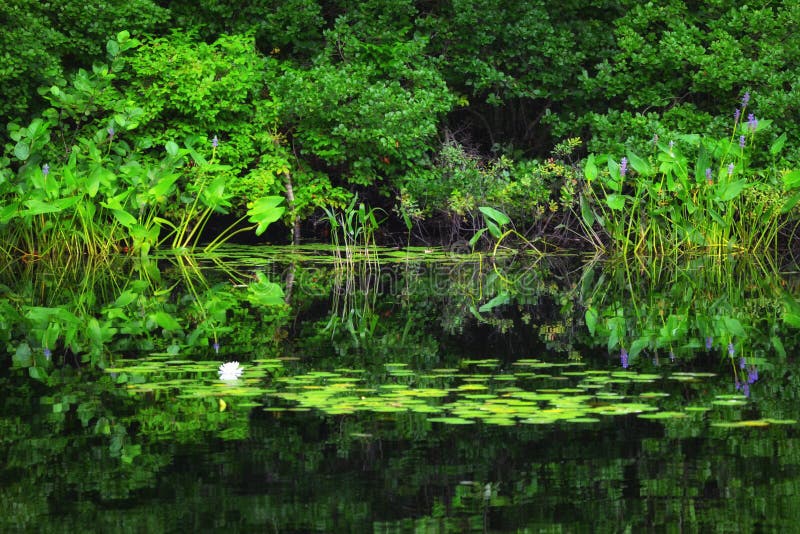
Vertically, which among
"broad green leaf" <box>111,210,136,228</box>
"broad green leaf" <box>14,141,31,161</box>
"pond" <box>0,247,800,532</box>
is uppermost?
"broad green leaf" <box>14,141,31,161</box>

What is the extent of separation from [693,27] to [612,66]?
1191 mm

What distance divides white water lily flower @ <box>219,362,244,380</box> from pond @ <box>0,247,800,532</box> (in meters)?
0.02

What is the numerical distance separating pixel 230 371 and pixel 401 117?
7.96 m

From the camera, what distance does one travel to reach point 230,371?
5.46 m

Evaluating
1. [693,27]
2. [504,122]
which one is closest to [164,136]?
[504,122]

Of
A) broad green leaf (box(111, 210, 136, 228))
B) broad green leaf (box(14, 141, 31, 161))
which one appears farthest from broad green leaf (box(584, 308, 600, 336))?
broad green leaf (box(14, 141, 31, 161))

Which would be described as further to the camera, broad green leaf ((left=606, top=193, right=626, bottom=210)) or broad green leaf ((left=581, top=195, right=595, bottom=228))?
broad green leaf ((left=581, top=195, right=595, bottom=228))

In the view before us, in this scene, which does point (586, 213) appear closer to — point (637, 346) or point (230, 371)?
point (637, 346)

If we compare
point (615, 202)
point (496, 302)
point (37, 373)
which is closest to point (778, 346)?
point (496, 302)

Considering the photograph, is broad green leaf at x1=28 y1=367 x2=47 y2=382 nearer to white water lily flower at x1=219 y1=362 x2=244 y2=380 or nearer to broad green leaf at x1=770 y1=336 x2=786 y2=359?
white water lily flower at x1=219 y1=362 x2=244 y2=380

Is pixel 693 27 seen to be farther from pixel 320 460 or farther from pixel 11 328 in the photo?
pixel 320 460

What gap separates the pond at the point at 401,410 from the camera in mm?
3342

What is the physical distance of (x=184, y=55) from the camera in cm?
1312

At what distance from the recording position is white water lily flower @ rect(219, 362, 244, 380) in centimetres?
541
